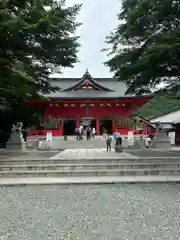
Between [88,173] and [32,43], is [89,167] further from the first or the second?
[32,43]

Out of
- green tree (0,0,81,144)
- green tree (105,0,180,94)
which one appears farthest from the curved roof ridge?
green tree (105,0,180,94)

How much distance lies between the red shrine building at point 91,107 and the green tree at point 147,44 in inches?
621

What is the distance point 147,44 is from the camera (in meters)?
13.2

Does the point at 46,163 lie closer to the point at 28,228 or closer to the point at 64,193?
the point at 64,193

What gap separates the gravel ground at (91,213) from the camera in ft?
15.0

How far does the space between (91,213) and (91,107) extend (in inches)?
1059

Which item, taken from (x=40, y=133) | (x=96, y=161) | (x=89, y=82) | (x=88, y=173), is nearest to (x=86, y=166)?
(x=88, y=173)

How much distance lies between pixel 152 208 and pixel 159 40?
7140mm

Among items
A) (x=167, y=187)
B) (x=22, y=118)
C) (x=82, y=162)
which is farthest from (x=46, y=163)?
(x=22, y=118)

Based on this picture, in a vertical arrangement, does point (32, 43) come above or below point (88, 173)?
above

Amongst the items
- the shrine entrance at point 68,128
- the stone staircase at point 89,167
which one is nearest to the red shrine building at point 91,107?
the shrine entrance at point 68,128

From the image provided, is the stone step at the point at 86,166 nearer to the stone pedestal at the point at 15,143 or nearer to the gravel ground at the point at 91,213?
the gravel ground at the point at 91,213

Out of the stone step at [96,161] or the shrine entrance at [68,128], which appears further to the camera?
the shrine entrance at [68,128]

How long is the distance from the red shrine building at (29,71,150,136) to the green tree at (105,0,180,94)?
15763 millimetres
